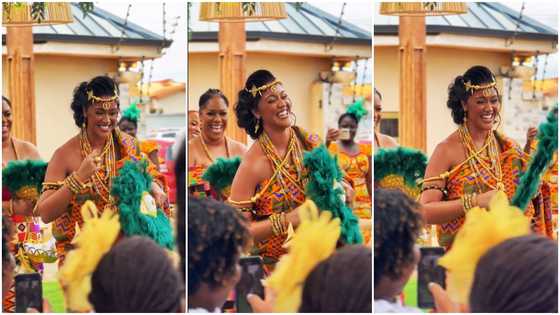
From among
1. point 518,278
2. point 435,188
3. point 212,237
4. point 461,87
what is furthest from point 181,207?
point 518,278

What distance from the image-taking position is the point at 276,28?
1239 centimetres

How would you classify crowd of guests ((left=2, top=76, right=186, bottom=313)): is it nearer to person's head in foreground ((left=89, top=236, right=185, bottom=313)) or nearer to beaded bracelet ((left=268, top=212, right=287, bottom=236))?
person's head in foreground ((left=89, top=236, right=185, bottom=313))

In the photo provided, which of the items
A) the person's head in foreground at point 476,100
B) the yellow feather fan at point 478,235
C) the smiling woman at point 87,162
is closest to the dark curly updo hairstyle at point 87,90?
the smiling woman at point 87,162

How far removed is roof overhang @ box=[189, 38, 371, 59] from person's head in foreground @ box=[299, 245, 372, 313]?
1103 millimetres

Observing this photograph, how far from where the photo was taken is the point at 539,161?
1241cm

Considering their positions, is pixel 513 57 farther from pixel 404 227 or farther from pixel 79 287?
pixel 79 287

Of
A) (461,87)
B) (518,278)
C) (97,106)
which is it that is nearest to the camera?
(518,278)

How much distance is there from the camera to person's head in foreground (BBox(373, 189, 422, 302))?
1234cm

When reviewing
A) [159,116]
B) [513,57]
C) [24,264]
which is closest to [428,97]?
[513,57]

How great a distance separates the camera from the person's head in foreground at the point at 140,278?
12352 mm

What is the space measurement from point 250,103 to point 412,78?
0.93m

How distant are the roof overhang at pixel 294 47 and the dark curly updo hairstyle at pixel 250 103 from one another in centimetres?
14

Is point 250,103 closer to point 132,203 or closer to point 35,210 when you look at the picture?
point 132,203

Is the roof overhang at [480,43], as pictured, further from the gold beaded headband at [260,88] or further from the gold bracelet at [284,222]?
the gold bracelet at [284,222]
